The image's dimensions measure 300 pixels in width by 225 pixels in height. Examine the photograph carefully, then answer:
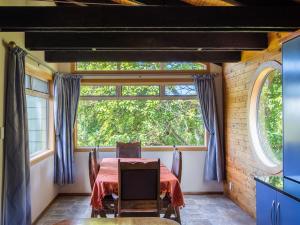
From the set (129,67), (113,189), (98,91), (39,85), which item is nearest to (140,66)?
(129,67)

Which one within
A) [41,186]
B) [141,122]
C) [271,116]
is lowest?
[41,186]

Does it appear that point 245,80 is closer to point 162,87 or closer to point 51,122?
point 162,87

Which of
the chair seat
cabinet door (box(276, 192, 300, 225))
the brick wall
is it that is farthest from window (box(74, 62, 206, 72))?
cabinet door (box(276, 192, 300, 225))

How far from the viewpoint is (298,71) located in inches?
109

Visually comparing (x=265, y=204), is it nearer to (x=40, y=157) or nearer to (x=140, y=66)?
(x=40, y=157)

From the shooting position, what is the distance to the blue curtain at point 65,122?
5.91 meters

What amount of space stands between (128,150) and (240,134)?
1.87 meters

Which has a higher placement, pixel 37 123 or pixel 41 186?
pixel 37 123

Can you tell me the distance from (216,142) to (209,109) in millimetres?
613

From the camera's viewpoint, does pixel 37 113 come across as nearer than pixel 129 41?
No

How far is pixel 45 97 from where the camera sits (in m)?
5.71

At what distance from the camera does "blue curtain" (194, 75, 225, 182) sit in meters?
6.21

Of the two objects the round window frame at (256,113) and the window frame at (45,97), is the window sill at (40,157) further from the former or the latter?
the round window frame at (256,113)

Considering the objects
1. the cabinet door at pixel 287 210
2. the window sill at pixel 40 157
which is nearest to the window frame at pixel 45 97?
the window sill at pixel 40 157
